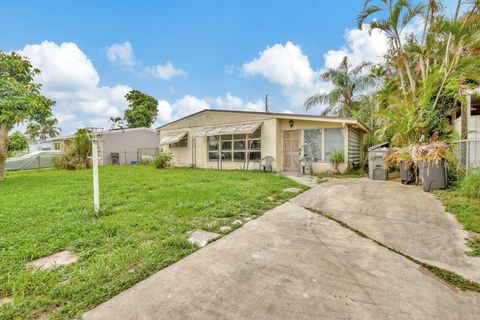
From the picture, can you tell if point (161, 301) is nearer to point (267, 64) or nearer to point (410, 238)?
point (410, 238)

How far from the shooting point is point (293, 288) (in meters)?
2.03

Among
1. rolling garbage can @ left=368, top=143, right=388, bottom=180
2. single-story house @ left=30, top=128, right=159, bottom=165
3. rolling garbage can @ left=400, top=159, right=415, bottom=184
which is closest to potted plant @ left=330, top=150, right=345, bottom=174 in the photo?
rolling garbage can @ left=368, top=143, right=388, bottom=180

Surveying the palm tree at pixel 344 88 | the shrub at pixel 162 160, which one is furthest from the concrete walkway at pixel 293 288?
the palm tree at pixel 344 88

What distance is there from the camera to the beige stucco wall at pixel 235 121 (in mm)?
11391

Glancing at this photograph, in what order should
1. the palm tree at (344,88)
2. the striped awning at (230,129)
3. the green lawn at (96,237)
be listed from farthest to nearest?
the palm tree at (344,88) → the striped awning at (230,129) → the green lawn at (96,237)

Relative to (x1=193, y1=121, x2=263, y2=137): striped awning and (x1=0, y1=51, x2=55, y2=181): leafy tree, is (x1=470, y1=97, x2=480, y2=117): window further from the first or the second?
(x1=0, y1=51, x2=55, y2=181): leafy tree

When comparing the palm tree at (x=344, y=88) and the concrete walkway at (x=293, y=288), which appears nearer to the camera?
the concrete walkway at (x=293, y=288)

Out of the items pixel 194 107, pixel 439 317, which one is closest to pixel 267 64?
pixel 194 107

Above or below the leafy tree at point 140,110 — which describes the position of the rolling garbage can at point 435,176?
below

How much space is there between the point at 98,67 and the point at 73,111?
6541 mm

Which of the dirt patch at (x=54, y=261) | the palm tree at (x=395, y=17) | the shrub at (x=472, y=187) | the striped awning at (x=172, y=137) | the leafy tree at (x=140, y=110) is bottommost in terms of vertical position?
the dirt patch at (x=54, y=261)

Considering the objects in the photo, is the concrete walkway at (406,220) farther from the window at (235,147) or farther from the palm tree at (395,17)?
the window at (235,147)

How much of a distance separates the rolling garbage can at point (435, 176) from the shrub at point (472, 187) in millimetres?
682

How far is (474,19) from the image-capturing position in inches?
263
